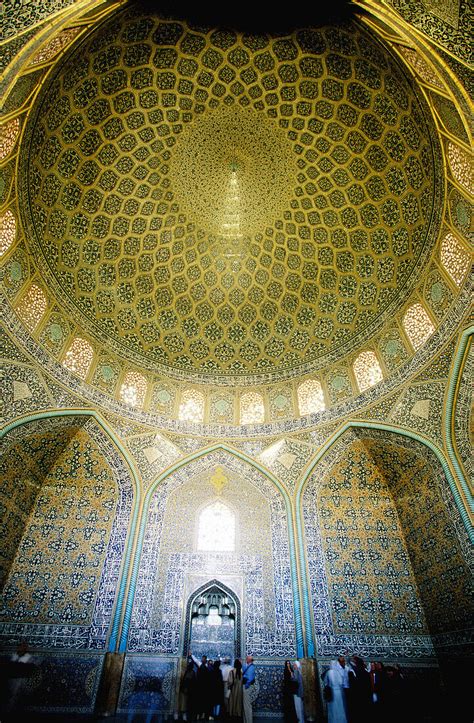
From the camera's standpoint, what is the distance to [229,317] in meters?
13.2

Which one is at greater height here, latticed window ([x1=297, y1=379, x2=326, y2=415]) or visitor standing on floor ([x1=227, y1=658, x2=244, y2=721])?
latticed window ([x1=297, y1=379, x2=326, y2=415])

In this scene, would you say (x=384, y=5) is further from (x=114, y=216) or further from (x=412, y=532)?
(x=412, y=532)

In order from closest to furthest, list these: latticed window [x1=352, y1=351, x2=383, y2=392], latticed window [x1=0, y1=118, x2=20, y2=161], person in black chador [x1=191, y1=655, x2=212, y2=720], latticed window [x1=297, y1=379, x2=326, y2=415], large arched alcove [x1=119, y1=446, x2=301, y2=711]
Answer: person in black chador [x1=191, y1=655, x2=212, y2=720] < latticed window [x1=0, y1=118, x2=20, y2=161] < large arched alcove [x1=119, y1=446, x2=301, y2=711] < latticed window [x1=352, y1=351, x2=383, y2=392] < latticed window [x1=297, y1=379, x2=326, y2=415]

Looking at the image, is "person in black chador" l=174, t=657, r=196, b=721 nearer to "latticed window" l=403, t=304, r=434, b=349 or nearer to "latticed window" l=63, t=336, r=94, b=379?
"latticed window" l=63, t=336, r=94, b=379

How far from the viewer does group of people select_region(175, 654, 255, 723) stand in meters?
7.19

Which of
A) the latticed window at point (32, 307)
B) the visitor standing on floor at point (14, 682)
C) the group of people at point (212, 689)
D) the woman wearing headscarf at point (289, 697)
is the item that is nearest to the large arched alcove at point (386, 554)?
the woman wearing headscarf at point (289, 697)

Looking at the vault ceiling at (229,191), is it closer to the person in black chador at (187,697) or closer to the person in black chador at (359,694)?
the person in black chador at (359,694)

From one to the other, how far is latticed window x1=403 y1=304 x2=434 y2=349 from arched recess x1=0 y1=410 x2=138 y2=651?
24.8 feet

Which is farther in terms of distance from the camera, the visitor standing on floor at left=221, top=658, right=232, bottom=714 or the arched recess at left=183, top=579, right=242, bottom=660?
the arched recess at left=183, top=579, right=242, bottom=660

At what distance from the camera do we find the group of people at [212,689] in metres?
7.19

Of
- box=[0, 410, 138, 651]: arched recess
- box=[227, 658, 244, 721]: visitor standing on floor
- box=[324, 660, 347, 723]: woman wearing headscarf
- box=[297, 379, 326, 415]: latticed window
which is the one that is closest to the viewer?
box=[227, 658, 244, 721]: visitor standing on floor

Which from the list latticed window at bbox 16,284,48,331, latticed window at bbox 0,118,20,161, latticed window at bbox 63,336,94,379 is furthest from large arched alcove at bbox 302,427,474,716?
latticed window at bbox 0,118,20,161

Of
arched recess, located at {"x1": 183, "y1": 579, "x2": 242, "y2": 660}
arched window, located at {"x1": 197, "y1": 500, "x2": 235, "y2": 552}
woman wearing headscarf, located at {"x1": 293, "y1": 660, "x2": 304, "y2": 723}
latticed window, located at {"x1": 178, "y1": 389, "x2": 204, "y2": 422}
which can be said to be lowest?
woman wearing headscarf, located at {"x1": 293, "y1": 660, "x2": 304, "y2": 723}

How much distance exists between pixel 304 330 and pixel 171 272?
4227 millimetres
